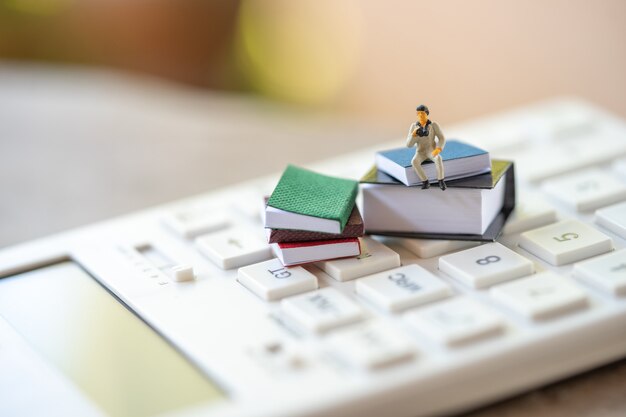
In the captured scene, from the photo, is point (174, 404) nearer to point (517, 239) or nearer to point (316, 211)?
point (316, 211)

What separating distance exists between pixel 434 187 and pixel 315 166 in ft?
0.72

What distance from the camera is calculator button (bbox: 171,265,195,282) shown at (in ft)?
2.04

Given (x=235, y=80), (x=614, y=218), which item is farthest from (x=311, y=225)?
(x=235, y=80)

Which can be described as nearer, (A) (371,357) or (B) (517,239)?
(A) (371,357)

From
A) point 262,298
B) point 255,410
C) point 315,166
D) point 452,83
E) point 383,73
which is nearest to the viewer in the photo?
point 255,410

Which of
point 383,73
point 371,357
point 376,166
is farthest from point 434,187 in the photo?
point 383,73

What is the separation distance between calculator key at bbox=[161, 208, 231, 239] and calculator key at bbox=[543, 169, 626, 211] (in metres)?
0.26

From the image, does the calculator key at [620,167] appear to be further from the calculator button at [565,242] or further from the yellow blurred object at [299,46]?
the yellow blurred object at [299,46]

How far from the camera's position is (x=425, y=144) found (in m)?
0.60

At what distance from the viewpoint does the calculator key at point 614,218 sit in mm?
627

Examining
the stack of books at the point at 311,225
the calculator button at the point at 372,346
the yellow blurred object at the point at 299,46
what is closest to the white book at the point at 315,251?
the stack of books at the point at 311,225

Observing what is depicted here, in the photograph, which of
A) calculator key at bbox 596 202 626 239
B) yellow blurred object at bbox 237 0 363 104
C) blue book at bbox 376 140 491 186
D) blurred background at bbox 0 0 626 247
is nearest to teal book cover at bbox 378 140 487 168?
blue book at bbox 376 140 491 186

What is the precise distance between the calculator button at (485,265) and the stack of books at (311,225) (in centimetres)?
7

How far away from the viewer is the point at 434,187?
0.61 meters
